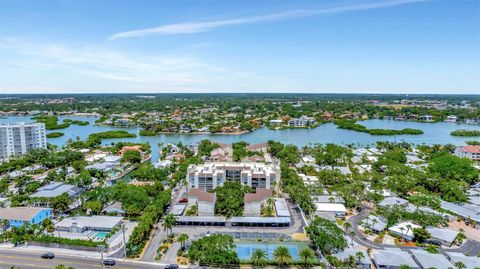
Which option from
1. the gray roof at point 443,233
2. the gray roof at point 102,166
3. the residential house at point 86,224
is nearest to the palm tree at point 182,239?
the residential house at point 86,224

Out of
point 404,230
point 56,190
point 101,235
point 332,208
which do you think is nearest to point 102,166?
point 56,190

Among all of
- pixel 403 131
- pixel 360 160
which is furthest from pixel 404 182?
pixel 403 131

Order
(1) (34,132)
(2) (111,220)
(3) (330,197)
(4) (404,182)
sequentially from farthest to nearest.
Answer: (1) (34,132)
(4) (404,182)
(3) (330,197)
(2) (111,220)

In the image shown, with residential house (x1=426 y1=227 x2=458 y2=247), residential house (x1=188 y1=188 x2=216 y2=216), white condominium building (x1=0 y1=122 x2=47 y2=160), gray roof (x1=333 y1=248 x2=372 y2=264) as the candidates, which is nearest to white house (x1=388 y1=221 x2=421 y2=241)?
residential house (x1=426 y1=227 x2=458 y2=247)

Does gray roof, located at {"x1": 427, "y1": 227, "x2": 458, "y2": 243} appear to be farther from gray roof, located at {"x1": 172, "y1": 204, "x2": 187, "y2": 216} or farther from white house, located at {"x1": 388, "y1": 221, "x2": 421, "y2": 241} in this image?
gray roof, located at {"x1": 172, "y1": 204, "x2": 187, "y2": 216}

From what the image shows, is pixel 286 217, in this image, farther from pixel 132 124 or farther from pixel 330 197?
pixel 132 124

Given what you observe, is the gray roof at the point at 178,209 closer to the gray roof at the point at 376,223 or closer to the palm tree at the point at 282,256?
the palm tree at the point at 282,256
